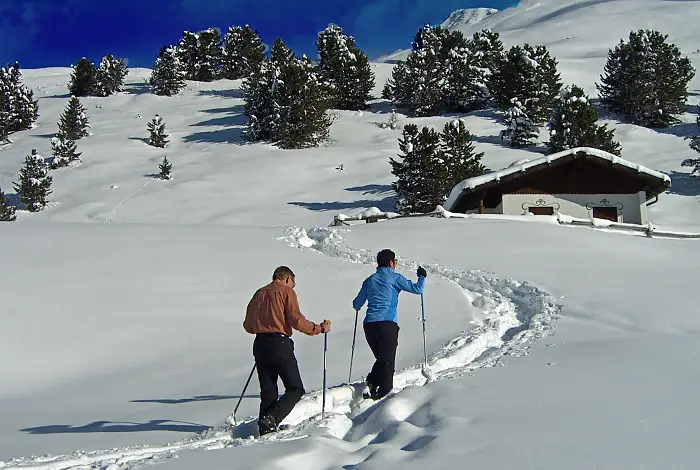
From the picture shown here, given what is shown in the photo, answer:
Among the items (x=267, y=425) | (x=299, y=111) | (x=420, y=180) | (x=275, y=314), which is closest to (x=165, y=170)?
(x=299, y=111)

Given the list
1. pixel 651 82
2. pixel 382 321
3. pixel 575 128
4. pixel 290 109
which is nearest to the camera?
pixel 382 321

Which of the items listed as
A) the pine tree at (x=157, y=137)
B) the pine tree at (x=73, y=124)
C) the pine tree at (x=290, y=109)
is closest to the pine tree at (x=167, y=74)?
the pine tree at (x=73, y=124)

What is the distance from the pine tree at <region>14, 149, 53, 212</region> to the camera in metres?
38.5

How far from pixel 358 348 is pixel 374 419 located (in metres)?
4.40

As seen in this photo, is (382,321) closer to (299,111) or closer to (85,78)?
(299,111)

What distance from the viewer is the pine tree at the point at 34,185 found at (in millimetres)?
38469

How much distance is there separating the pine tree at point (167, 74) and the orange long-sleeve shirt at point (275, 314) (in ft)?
220

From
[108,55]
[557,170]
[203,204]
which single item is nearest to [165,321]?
Result: [557,170]

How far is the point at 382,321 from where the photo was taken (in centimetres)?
664

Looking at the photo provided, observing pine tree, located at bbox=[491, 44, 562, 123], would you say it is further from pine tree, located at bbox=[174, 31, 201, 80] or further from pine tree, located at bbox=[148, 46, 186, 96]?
pine tree, located at bbox=[174, 31, 201, 80]

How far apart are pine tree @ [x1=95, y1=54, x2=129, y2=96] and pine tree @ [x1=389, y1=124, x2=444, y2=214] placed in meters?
51.5

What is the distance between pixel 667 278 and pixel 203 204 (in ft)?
93.9

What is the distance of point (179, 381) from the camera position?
8.52m

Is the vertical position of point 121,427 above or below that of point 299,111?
below
